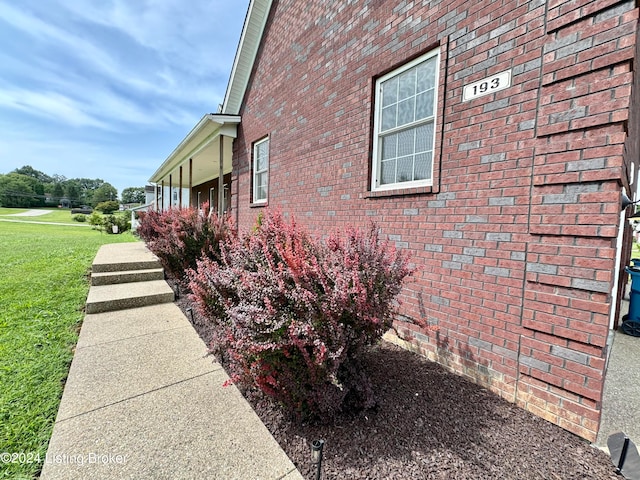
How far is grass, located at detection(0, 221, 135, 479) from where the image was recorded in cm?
203

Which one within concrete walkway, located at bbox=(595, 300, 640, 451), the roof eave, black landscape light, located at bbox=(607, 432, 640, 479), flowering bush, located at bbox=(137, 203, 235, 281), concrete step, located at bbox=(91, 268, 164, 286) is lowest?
concrete walkway, located at bbox=(595, 300, 640, 451)

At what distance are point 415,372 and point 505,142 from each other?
2.33 meters

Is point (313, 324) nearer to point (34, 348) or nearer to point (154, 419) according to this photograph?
point (154, 419)

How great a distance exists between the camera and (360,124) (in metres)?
4.28

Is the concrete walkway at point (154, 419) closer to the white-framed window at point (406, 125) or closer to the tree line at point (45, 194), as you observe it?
the white-framed window at point (406, 125)

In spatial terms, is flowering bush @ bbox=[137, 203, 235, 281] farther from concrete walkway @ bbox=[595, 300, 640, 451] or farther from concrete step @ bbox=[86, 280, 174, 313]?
concrete walkway @ bbox=[595, 300, 640, 451]

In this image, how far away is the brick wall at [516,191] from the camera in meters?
2.16

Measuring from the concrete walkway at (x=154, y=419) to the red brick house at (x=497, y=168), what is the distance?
1.69m

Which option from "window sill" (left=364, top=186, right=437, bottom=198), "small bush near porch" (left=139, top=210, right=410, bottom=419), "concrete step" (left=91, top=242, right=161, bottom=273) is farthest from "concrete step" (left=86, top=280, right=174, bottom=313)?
"window sill" (left=364, top=186, right=437, bottom=198)

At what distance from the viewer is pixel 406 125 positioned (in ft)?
12.3

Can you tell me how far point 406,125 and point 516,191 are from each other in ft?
5.37

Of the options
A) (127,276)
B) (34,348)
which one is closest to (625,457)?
(34,348)

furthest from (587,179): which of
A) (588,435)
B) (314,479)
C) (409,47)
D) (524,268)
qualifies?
(314,479)

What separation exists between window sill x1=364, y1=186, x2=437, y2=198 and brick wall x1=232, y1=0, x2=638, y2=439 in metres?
0.03
